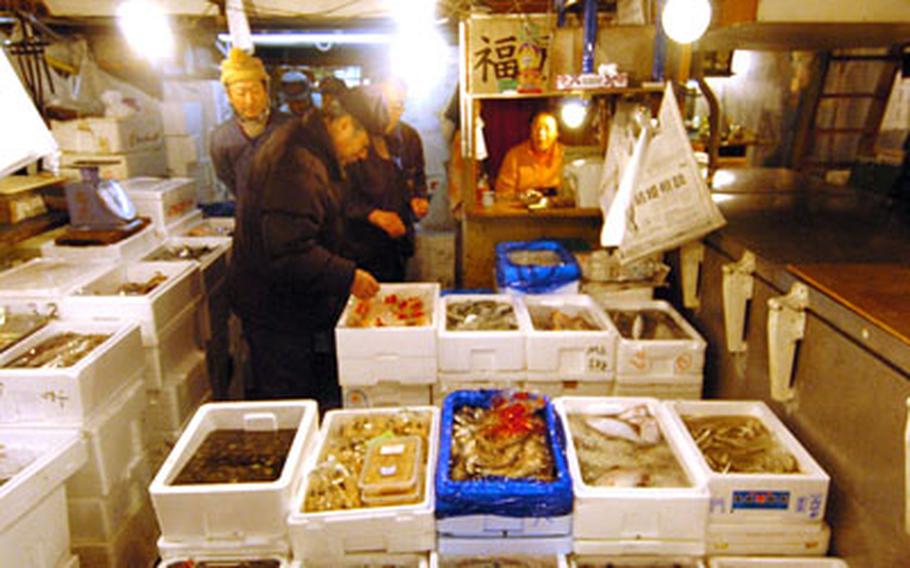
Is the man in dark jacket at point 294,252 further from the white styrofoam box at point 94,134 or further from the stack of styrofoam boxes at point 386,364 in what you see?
the white styrofoam box at point 94,134

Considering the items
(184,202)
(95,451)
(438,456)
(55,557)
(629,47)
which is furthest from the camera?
(184,202)

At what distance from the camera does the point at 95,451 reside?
2.99m

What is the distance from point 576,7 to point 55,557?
5.21m

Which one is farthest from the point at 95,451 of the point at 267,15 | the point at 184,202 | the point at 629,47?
the point at 629,47

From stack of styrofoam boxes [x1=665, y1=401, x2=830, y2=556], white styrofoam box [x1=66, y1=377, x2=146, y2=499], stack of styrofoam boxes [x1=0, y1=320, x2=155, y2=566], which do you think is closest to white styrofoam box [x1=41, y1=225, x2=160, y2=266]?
stack of styrofoam boxes [x1=0, y1=320, x2=155, y2=566]

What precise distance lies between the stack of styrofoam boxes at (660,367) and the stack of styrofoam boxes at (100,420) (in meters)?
2.54

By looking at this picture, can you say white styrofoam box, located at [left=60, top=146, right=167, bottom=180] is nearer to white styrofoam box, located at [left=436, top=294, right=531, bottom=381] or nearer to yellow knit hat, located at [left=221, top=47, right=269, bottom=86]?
yellow knit hat, located at [left=221, top=47, right=269, bottom=86]

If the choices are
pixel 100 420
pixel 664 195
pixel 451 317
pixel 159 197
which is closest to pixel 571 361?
pixel 451 317

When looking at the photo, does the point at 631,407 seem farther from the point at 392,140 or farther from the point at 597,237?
the point at 392,140

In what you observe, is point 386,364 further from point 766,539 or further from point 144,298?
point 766,539

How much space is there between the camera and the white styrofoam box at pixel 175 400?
157 inches

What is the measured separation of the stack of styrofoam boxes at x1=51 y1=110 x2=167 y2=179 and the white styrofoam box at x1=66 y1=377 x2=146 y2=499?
289 cm

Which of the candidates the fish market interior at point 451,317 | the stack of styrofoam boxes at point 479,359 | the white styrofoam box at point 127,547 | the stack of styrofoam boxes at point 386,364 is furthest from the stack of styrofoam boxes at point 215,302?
the stack of styrofoam boxes at point 479,359

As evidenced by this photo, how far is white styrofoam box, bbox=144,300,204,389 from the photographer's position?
3910mm
